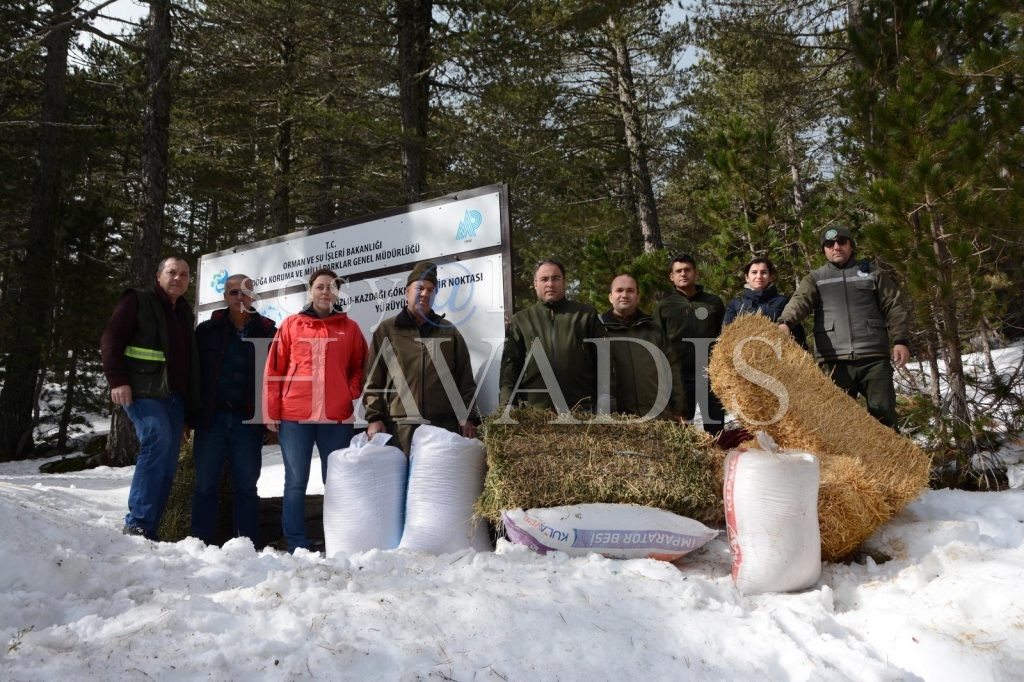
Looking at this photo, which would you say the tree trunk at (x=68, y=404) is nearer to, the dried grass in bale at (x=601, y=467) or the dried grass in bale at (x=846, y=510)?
the dried grass in bale at (x=601, y=467)

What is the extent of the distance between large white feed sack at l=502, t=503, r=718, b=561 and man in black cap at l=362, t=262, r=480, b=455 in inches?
41.8

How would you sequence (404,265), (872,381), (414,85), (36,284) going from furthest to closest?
(36,284) < (414,85) < (404,265) < (872,381)

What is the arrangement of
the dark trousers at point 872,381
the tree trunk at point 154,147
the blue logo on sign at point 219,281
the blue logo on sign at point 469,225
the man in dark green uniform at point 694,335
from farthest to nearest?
the tree trunk at point 154,147
the blue logo on sign at point 219,281
the blue logo on sign at point 469,225
the man in dark green uniform at point 694,335
the dark trousers at point 872,381

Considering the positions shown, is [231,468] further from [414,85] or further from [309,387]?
[414,85]

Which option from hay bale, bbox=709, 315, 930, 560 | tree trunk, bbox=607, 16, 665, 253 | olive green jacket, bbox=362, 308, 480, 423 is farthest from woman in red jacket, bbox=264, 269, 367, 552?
tree trunk, bbox=607, 16, 665, 253

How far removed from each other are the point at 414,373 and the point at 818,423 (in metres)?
2.35

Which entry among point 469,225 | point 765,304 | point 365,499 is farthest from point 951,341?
point 365,499

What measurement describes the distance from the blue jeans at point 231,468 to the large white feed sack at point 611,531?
6.99 feet

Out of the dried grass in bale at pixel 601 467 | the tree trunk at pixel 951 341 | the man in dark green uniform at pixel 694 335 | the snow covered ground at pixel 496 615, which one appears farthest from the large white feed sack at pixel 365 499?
the tree trunk at pixel 951 341

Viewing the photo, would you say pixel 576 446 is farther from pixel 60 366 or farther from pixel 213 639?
pixel 60 366

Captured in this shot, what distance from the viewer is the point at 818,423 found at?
3.61 meters

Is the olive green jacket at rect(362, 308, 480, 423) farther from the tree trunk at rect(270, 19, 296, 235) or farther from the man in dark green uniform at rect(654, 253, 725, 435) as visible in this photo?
the tree trunk at rect(270, 19, 296, 235)

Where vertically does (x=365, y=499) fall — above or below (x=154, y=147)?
below

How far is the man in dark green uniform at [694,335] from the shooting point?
15.8 ft
